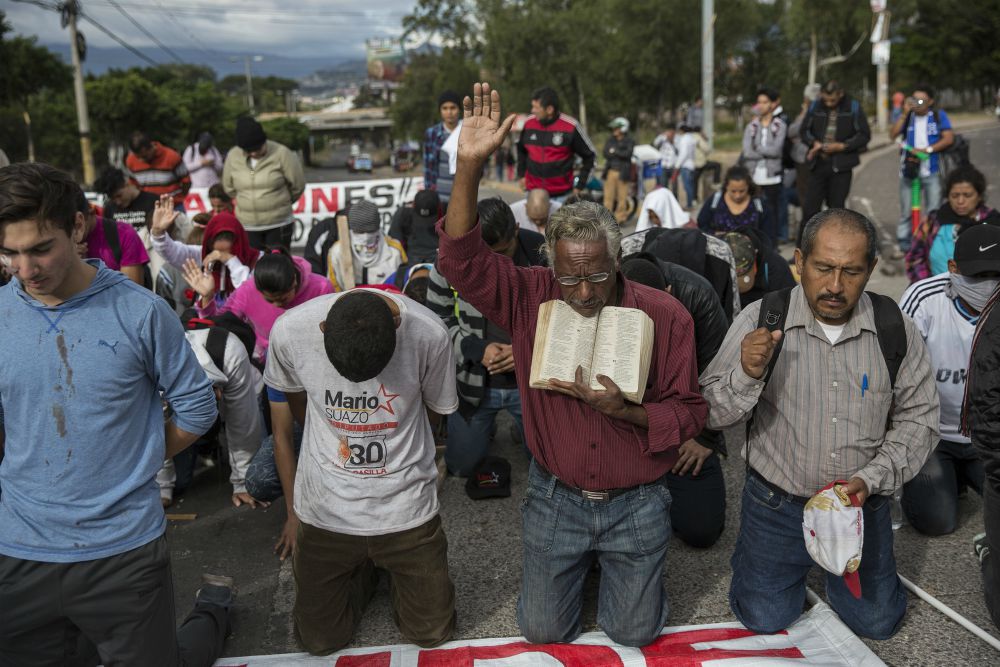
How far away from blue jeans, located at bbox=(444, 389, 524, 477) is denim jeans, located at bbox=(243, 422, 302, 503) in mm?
960

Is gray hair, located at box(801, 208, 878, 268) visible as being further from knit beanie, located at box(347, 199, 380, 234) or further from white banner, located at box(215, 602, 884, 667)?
knit beanie, located at box(347, 199, 380, 234)

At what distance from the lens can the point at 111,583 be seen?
2578mm

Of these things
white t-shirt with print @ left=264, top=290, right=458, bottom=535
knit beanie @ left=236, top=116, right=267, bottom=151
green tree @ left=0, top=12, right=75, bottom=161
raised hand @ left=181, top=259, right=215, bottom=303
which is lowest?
white t-shirt with print @ left=264, top=290, right=458, bottom=535

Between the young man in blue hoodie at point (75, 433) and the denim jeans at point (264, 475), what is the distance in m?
1.66

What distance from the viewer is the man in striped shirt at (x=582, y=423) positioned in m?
2.81

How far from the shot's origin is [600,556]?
11.3 ft

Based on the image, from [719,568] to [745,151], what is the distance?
7708 mm

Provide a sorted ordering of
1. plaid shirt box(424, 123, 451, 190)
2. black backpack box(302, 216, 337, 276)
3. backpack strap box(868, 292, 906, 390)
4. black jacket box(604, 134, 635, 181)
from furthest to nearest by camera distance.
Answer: black jacket box(604, 134, 635, 181) → plaid shirt box(424, 123, 451, 190) → black backpack box(302, 216, 337, 276) → backpack strap box(868, 292, 906, 390)

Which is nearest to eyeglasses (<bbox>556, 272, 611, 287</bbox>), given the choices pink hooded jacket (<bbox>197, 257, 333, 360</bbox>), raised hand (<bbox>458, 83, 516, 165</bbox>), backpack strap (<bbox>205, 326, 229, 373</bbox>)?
raised hand (<bbox>458, 83, 516, 165</bbox>)

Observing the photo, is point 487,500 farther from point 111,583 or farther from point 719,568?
point 111,583

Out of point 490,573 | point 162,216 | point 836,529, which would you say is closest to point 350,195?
point 162,216

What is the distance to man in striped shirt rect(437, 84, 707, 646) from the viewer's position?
2.81 meters

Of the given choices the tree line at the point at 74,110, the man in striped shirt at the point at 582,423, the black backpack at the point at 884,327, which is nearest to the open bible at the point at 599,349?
the man in striped shirt at the point at 582,423

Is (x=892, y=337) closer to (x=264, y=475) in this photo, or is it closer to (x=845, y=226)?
(x=845, y=226)
